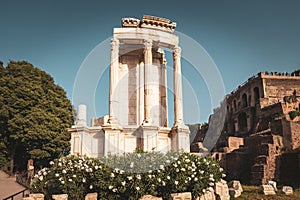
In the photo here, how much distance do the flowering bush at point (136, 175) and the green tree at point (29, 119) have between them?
15.4 meters

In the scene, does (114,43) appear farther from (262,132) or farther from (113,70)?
(262,132)

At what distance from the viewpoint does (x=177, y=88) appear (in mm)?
16125

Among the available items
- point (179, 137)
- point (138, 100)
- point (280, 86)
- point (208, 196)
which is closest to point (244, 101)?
point (280, 86)

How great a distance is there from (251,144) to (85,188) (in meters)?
24.8

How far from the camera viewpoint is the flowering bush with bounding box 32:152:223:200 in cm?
1010

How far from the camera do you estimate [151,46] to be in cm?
1603

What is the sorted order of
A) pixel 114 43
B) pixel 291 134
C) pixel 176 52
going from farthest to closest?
1. pixel 291 134
2. pixel 176 52
3. pixel 114 43

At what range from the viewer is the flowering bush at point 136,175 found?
10102 millimetres

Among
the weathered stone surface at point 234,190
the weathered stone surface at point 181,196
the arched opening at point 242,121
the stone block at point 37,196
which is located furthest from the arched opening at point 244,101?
the stone block at point 37,196

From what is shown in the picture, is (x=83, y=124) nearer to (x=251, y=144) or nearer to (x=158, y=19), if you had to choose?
(x=158, y=19)

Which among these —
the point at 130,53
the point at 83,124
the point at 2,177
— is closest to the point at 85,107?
the point at 83,124

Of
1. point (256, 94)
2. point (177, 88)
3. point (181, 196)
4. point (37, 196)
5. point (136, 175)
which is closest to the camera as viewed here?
point (181, 196)

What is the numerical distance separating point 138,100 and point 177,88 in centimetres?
211

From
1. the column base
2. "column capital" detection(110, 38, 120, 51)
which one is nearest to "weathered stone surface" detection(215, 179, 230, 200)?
the column base
